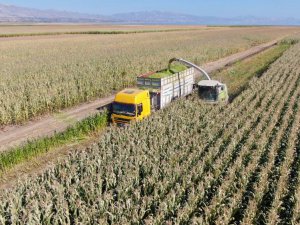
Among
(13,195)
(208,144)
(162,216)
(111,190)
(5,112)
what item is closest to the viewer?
(162,216)

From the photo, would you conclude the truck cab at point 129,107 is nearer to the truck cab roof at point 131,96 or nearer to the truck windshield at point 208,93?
the truck cab roof at point 131,96

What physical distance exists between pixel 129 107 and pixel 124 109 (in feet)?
1.11

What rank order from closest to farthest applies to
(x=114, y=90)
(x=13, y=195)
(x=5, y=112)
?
(x=13, y=195) < (x=5, y=112) < (x=114, y=90)

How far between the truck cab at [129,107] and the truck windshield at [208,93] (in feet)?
14.7

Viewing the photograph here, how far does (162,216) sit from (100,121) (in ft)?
35.4

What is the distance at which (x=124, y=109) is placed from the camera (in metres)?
17.0

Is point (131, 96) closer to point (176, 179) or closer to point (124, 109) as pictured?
point (124, 109)

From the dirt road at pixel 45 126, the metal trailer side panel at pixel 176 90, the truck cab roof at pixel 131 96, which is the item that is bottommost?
the dirt road at pixel 45 126

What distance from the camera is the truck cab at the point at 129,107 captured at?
1662 cm

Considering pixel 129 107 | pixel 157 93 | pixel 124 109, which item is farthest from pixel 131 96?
pixel 157 93

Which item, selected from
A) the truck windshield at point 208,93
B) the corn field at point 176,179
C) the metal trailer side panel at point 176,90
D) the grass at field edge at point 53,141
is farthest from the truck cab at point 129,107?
the truck windshield at point 208,93

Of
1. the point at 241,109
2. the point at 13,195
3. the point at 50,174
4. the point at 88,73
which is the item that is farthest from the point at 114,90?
the point at 13,195

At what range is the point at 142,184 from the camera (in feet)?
34.8

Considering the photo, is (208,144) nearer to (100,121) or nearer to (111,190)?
(111,190)
